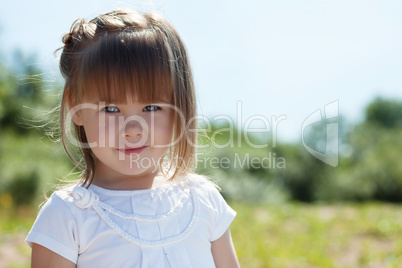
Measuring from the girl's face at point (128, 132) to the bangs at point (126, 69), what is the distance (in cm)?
3

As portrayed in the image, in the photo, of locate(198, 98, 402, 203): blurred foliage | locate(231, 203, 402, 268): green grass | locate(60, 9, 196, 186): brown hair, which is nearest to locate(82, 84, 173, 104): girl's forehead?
locate(60, 9, 196, 186): brown hair

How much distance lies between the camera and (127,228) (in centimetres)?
144

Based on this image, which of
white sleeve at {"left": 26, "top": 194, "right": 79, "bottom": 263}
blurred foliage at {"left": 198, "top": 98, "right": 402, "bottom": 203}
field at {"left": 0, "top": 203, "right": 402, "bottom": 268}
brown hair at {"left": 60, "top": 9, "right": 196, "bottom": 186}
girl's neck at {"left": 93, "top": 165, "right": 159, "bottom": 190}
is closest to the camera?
white sleeve at {"left": 26, "top": 194, "right": 79, "bottom": 263}

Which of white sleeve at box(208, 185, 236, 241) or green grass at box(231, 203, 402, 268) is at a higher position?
white sleeve at box(208, 185, 236, 241)

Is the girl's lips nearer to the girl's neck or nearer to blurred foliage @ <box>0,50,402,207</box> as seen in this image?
the girl's neck

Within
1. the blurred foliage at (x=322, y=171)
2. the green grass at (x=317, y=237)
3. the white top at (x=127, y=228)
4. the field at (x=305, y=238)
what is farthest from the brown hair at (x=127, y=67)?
the blurred foliage at (x=322, y=171)

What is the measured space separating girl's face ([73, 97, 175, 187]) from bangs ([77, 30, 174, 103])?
32 mm

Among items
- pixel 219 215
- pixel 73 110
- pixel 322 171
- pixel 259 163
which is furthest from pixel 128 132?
pixel 322 171

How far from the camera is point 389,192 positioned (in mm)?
13305

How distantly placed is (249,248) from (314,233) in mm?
1223

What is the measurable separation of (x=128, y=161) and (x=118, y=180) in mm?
117

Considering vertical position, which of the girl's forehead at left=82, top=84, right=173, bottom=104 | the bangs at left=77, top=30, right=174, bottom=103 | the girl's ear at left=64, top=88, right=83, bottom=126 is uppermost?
the bangs at left=77, top=30, right=174, bottom=103

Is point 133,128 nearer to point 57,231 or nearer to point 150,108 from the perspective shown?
point 150,108

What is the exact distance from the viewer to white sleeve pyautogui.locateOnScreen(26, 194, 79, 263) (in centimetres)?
134
